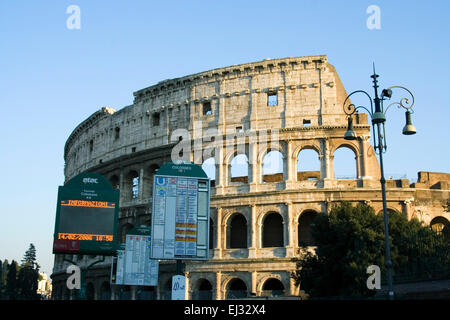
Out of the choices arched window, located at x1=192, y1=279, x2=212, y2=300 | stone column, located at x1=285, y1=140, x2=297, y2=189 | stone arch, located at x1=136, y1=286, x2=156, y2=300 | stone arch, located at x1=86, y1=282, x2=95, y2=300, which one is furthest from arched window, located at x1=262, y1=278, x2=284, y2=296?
stone arch, located at x1=86, y1=282, x2=95, y2=300

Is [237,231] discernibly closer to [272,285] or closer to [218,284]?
[218,284]

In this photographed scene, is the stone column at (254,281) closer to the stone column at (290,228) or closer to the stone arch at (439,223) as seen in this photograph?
the stone column at (290,228)

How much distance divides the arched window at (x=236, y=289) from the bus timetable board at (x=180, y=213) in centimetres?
1823

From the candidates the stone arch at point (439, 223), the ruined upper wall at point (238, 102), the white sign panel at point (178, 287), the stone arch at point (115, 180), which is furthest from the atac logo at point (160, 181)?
the stone arch at point (115, 180)

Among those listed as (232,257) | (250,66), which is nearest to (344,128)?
(250,66)

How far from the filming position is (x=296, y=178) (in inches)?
1419

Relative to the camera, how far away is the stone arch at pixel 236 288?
114 feet

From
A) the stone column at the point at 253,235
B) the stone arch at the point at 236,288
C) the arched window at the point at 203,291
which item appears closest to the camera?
the stone arch at the point at 236,288

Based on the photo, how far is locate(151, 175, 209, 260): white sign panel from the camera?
1681 cm

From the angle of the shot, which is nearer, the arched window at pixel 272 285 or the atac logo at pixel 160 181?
the atac logo at pixel 160 181

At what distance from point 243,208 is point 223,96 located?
8.38 m

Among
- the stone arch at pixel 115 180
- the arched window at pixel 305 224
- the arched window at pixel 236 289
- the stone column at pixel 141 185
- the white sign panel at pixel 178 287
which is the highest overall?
the stone arch at pixel 115 180

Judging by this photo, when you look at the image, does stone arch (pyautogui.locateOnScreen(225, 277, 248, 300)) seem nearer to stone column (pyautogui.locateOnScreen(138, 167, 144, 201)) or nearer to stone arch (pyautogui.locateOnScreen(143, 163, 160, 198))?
stone arch (pyautogui.locateOnScreen(143, 163, 160, 198))
